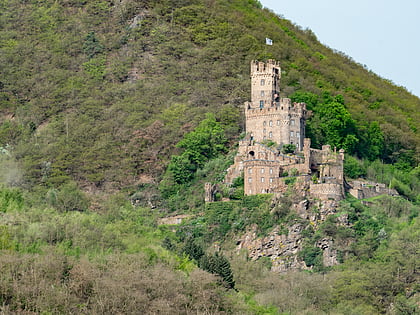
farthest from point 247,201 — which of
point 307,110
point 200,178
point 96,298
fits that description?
point 96,298

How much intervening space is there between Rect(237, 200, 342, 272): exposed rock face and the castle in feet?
3.99

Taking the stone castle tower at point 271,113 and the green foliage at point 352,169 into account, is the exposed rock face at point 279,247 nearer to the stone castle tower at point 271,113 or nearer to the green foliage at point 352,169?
the stone castle tower at point 271,113

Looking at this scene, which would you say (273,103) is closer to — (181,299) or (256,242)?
(256,242)

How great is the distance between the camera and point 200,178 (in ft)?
369

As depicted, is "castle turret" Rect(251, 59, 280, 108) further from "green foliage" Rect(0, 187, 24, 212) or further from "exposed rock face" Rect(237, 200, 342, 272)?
"green foliage" Rect(0, 187, 24, 212)

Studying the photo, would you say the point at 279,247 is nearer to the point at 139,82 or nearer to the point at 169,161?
the point at 169,161

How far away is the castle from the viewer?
4003 inches

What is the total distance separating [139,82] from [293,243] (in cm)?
4278

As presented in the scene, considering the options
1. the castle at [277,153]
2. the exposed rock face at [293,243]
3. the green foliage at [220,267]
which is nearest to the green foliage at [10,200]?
the green foliage at [220,267]

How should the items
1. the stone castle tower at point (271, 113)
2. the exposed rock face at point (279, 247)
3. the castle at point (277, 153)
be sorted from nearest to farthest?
the exposed rock face at point (279, 247), the castle at point (277, 153), the stone castle tower at point (271, 113)

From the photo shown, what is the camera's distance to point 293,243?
99250mm

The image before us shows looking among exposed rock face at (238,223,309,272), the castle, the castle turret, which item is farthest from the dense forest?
the castle turret

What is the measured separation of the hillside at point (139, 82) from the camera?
403 feet

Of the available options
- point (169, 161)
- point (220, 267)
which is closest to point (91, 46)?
point (169, 161)
